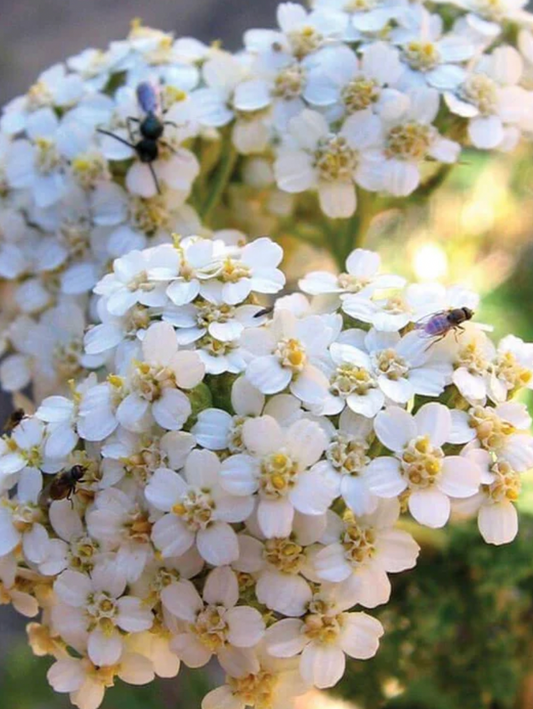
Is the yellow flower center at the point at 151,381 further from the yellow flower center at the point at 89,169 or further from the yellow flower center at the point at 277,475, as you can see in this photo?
the yellow flower center at the point at 89,169

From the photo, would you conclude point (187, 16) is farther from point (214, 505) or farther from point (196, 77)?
point (214, 505)

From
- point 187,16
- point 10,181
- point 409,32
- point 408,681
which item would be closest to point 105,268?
point 10,181

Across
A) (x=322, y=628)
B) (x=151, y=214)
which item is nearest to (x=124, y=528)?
(x=322, y=628)

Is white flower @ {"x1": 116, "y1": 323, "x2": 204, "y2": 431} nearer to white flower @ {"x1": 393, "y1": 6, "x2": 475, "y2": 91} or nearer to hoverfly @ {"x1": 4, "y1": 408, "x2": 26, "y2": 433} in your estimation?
hoverfly @ {"x1": 4, "y1": 408, "x2": 26, "y2": 433}

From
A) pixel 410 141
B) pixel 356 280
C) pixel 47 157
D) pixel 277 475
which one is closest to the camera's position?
pixel 277 475

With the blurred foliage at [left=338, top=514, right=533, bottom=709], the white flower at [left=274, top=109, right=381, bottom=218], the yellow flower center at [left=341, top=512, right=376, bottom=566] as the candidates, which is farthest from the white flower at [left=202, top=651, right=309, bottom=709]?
the white flower at [left=274, top=109, right=381, bottom=218]

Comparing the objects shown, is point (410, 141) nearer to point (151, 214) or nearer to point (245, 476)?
point (151, 214)

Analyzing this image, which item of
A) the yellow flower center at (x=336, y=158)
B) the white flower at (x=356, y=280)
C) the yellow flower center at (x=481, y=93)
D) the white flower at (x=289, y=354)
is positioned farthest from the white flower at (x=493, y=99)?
the white flower at (x=289, y=354)
